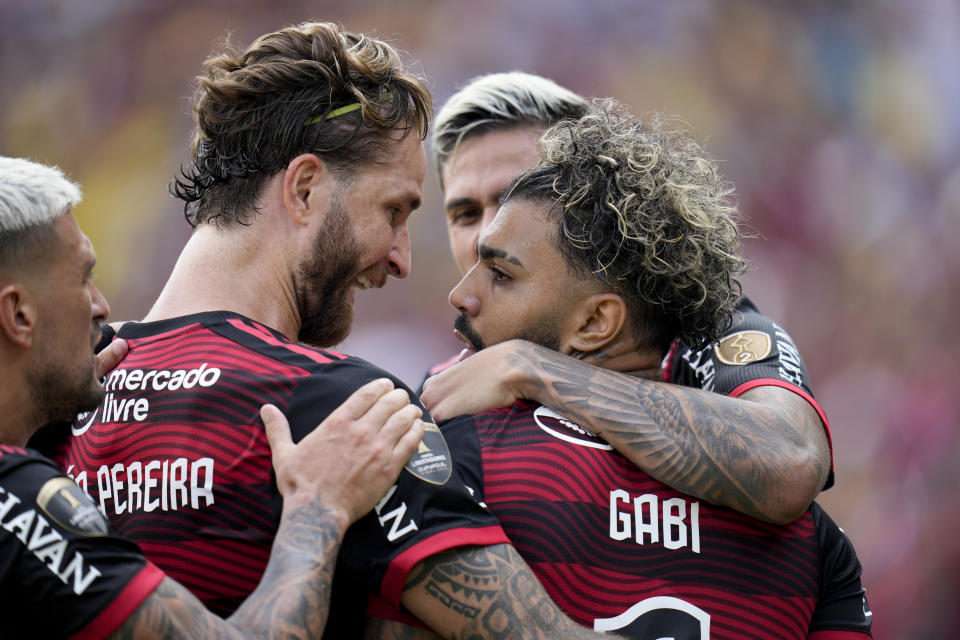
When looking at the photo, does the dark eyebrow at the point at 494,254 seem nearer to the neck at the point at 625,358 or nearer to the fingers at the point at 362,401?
the neck at the point at 625,358

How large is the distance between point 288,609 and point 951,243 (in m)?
7.41

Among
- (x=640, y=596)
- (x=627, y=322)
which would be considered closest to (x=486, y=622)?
(x=640, y=596)

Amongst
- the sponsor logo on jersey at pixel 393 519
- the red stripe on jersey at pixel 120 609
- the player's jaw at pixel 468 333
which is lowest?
the red stripe on jersey at pixel 120 609

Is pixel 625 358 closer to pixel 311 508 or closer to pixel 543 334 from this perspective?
pixel 543 334

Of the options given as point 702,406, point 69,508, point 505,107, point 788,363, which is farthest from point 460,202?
point 69,508

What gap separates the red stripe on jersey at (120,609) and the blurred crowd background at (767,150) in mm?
6251

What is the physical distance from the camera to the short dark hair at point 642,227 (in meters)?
2.68

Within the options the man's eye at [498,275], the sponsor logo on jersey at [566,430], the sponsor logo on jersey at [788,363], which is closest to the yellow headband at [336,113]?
the man's eye at [498,275]

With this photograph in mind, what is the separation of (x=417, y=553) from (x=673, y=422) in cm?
78

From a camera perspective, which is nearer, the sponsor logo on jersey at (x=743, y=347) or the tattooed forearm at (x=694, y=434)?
the tattooed forearm at (x=694, y=434)

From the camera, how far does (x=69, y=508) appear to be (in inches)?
71.2

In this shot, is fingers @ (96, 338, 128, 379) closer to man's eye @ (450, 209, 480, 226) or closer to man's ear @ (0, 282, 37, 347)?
man's ear @ (0, 282, 37, 347)

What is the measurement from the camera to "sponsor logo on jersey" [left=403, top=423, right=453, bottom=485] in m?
2.20

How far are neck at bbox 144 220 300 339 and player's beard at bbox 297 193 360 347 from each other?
0.05 metres
